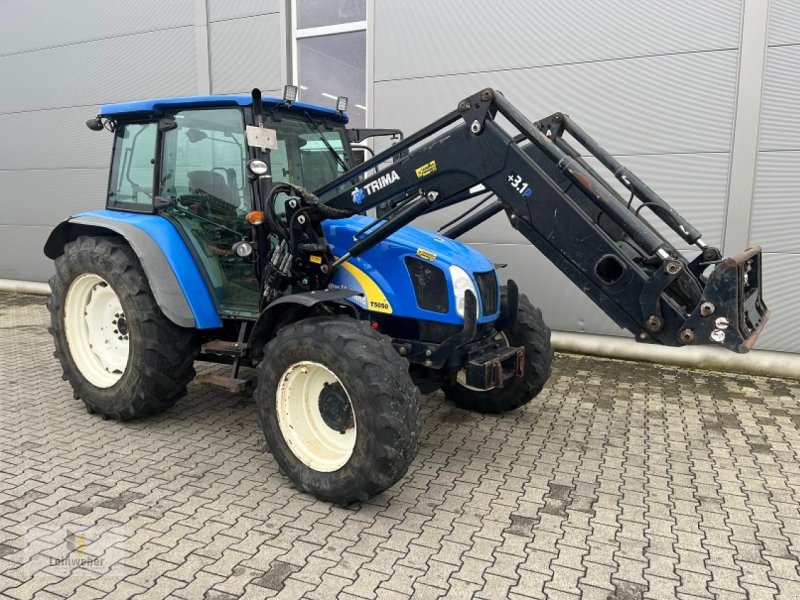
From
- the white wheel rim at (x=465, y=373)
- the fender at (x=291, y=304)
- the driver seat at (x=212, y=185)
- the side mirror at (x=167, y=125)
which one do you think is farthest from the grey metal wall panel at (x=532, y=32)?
the fender at (x=291, y=304)

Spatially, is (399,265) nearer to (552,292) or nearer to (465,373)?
(465,373)

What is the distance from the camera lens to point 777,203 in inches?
232

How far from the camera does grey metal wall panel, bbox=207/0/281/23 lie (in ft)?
25.5

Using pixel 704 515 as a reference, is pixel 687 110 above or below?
above

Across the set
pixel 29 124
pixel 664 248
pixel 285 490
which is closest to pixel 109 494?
pixel 285 490

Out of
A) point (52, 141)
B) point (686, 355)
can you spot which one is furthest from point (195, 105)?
point (52, 141)

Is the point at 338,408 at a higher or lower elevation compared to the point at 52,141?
lower

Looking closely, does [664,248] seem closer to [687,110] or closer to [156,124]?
[156,124]

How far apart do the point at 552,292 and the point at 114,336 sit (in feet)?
14.6

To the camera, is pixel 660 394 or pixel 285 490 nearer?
pixel 285 490

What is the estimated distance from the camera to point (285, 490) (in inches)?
138

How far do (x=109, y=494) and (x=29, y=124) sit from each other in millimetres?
8695

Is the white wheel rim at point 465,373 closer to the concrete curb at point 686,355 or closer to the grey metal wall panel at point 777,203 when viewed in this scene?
the concrete curb at point 686,355

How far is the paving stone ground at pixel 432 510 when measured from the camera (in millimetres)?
2701
